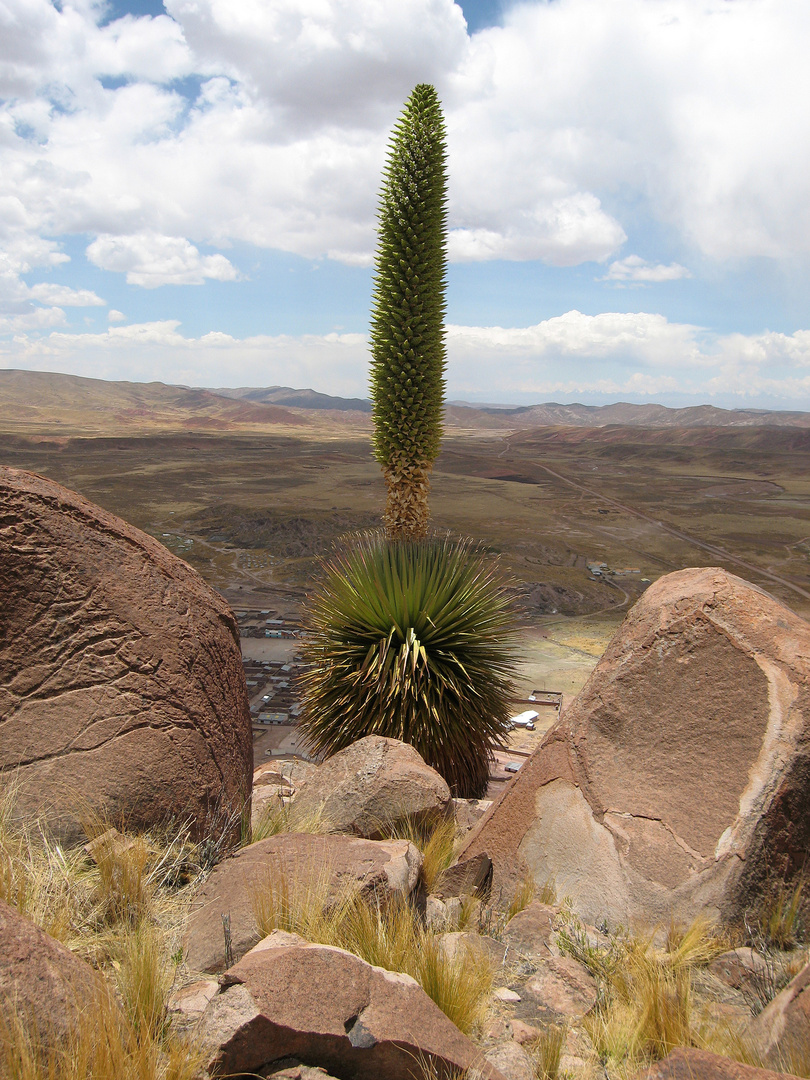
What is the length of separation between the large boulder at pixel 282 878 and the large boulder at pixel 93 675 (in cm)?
56

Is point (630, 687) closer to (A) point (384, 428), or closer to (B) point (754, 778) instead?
(B) point (754, 778)

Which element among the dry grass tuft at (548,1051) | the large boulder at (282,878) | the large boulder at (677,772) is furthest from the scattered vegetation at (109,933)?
the large boulder at (677,772)

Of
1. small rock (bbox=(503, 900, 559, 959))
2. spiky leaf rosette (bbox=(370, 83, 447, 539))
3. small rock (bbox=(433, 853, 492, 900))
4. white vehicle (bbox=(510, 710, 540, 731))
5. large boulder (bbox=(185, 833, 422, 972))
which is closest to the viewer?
large boulder (bbox=(185, 833, 422, 972))

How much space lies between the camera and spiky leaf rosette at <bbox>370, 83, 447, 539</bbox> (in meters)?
6.73

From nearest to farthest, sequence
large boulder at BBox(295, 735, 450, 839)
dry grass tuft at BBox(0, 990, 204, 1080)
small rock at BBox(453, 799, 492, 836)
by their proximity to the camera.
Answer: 1. dry grass tuft at BBox(0, 990, 204, 1080)
2. large boulder at BBox(295, 735, 450, 839)
3. small rock at BBox(453, 799, 492, 836)

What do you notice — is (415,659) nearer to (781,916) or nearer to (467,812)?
(467,812)

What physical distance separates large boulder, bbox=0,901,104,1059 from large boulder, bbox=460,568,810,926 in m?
2.75

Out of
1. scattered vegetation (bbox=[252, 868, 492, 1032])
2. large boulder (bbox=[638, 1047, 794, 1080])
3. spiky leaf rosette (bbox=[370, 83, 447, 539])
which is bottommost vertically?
scattered vegetation (bbox=[252, 868, 492, 1032])

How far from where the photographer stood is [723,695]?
3998mm

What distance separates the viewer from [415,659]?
21.4 ft

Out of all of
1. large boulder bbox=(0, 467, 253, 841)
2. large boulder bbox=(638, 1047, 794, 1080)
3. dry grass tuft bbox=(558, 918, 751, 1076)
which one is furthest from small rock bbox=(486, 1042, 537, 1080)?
large boulder bbox=(0, 467, 253, 841)

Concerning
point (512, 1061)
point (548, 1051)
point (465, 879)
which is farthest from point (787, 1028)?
point (465, 879)

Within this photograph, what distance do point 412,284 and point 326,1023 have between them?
603cm

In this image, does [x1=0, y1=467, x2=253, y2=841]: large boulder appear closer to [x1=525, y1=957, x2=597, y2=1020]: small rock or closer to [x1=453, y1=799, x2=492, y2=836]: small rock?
[x1=525, y1=957, x2=597, y2=1020]: small rock
